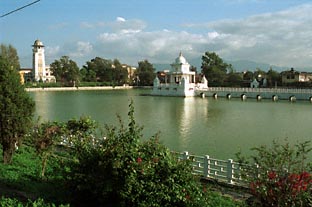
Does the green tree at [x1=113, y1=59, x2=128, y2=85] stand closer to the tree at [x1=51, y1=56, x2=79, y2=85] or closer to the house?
the tree at [x1=51, y1=56, x2=79, y2=85]

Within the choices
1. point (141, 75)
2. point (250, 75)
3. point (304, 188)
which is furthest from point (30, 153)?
point (141, 75)

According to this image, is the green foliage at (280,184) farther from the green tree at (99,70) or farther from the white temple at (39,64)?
the white temple at (39,64)

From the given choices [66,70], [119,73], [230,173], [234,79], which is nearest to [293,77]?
[234,79]

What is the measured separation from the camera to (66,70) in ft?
318

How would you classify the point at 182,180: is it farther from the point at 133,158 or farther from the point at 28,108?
the point at 28,108

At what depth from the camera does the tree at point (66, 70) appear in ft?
314

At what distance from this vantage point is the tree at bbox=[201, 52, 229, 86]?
89.3m

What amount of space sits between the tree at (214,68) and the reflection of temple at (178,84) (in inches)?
387

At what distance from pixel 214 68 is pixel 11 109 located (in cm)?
8192

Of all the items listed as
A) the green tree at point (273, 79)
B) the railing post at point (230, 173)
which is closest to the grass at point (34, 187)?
the railing post at point (230, 173)

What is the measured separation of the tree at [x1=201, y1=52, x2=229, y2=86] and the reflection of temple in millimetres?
9833

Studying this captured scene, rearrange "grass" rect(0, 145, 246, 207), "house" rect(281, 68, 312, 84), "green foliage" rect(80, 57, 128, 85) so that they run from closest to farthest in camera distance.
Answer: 1. "grass" rect(0, 145, 246, 207)
2. "house" rect(281, 68, 312, 84)
3. "green foliage" rect(80, 57, 128, 85)

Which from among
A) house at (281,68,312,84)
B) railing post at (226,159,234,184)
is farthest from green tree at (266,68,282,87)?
railing post at (226,159,234,184)

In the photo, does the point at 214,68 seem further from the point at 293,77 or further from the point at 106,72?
the point at 106,72
